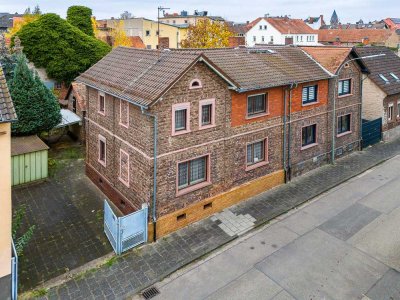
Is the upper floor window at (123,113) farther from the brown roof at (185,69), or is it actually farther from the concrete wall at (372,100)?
the concrete wall at (372,100)

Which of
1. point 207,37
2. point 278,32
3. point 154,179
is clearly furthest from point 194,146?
point 278,32

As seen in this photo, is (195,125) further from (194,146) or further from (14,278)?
(14,278)

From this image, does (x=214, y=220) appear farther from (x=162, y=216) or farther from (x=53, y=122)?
(x=53, y=122)

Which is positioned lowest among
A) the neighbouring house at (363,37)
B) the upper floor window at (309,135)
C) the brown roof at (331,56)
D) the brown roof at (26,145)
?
the brown roof at (26,145)

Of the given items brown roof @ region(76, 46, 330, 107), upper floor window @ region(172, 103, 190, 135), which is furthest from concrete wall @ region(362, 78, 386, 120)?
upper floor window @ region(172, 103, 190, 135)

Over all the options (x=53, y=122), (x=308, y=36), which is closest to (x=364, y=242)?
(x=53, y=122)

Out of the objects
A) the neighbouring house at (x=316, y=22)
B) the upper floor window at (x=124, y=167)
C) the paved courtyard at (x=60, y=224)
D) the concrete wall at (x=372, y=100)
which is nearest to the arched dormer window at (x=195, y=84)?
the upper floor window at (x=124, y=167)
